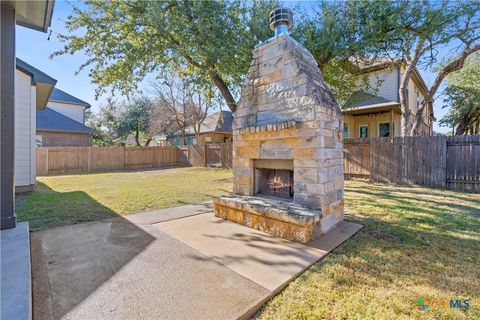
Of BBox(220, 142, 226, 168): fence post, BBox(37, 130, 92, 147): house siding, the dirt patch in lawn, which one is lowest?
the dirt patch in lawn

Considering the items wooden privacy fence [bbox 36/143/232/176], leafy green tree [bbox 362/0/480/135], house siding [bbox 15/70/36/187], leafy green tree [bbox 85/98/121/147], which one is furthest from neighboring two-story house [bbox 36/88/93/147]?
leafy green tree [bbox 362/0/480/135]

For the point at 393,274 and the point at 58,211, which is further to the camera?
the point at 58,211

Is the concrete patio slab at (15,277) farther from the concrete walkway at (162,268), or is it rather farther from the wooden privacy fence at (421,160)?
the wooden privacy fence at (421,160)

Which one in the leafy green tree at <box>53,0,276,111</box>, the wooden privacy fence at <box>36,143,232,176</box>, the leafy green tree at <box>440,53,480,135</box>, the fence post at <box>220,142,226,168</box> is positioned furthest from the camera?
the fence post at <box>220,142,226,168</box>

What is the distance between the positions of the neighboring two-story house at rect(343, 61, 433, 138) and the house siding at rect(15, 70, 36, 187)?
12254mm

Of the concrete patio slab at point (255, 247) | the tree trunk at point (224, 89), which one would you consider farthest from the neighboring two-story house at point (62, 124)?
the concrete patio slab at point (255, 247)

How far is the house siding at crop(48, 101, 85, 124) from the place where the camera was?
757 inches

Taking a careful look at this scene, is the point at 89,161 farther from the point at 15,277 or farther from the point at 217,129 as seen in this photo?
the point at 15,277

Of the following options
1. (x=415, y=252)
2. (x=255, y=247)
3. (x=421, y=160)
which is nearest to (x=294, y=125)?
(x=255, y=247)

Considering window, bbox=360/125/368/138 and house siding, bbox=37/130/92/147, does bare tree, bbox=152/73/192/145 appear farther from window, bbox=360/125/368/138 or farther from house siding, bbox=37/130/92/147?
window, bbox=360/125/368/138

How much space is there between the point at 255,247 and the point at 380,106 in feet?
41.8

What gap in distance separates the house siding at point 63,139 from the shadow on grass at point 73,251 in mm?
14422

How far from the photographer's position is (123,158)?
55.9 ft

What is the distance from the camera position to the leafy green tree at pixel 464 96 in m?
15.1
